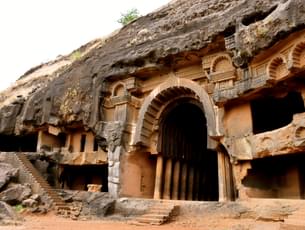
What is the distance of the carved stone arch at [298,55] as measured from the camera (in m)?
11.1

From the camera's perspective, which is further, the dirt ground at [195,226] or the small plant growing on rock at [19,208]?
the small plant growing on rock at [19,208]

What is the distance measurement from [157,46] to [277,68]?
598cm

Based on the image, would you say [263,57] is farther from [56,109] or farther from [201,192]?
[56,109]

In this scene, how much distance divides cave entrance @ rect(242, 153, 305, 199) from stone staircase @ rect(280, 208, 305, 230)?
3505mm

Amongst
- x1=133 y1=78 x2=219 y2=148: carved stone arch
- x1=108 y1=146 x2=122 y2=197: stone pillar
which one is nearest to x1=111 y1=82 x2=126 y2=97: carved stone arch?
x1=133 y1=78 x2=219 y2=148: carved stone arch

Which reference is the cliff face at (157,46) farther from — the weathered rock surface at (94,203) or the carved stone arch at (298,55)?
the weathered rock surface at (94,203)

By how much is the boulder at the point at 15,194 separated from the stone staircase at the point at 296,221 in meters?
11.3

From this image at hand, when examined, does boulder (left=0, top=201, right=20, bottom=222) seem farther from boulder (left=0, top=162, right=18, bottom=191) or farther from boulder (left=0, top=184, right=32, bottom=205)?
boulder (left=0, top=162, right=18, bottom=191)

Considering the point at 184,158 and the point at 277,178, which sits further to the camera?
the point at 184,158

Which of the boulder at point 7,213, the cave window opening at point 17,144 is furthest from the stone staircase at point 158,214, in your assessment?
the cave window opening at point 17,144

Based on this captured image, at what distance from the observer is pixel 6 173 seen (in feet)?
53.1

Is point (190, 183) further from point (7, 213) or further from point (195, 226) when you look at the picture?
point (7, 213)

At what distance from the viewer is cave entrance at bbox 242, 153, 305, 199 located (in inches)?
512

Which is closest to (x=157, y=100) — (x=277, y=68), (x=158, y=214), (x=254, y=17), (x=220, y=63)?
(x=220, y=63)
